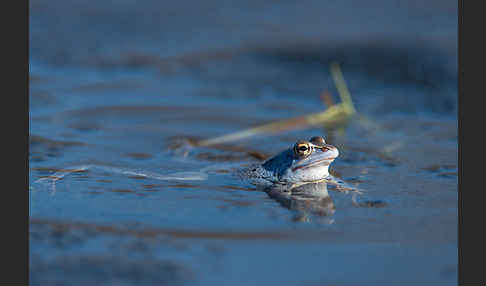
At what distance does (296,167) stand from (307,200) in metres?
0.62

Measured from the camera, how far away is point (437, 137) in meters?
6.91

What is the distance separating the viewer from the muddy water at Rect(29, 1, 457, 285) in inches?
157

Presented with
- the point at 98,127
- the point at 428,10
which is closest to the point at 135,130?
the point at 98,127

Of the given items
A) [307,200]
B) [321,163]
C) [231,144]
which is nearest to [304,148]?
[321,163]

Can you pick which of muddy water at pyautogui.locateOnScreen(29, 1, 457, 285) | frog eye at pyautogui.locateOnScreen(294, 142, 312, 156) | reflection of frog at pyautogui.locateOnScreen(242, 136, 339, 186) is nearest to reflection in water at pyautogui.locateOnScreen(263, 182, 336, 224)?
muddy water at pyautogui.locateOnScreen(29, 1, 457, 285)

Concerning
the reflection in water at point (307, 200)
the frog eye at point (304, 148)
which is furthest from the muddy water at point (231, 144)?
the frog eye at point (304, 148)

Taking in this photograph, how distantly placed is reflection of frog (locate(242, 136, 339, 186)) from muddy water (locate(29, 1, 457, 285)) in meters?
0.27

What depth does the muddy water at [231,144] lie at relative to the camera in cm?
398

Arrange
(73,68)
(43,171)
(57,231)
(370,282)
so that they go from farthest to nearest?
1. (73,68)
2. (43,171)
3. (57,231)
4. (370,282)

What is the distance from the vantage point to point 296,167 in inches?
226

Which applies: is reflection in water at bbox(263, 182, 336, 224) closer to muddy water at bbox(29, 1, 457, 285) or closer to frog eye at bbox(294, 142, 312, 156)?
muddy water at bbox(29, 1, 457, 285)

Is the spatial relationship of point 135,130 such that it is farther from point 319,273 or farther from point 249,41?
point 319,273

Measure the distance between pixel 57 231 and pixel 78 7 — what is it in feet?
24.3

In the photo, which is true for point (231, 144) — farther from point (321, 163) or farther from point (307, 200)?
point (307, 200)
